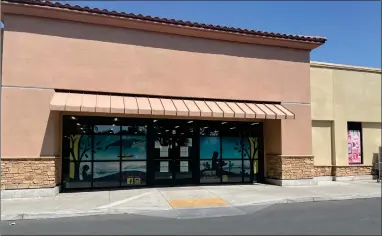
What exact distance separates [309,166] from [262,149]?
6.74 feet

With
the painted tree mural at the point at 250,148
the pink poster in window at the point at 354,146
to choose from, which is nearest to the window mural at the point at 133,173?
the painted tree mural at the point at 250,148

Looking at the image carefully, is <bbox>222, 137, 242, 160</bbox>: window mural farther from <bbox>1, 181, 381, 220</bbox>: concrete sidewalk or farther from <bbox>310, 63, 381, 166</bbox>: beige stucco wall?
<bbox>310, 63, 381, 166</bbox>: beige stucco wall

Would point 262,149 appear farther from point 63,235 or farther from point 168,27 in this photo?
point 63,235

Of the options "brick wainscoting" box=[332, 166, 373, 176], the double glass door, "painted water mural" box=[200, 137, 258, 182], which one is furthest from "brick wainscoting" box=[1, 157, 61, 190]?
"brick wainscoting" box=[332, 166, 373, 176]

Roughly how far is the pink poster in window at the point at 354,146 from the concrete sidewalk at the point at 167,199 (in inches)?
123

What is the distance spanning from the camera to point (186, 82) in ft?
45.9

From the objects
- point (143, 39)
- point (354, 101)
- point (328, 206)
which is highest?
point (143, 39)

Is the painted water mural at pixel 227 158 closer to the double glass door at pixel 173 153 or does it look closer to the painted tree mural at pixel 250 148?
the painted tree mural at pixel 250 148

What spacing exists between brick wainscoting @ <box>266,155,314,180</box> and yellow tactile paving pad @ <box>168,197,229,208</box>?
4.20 m

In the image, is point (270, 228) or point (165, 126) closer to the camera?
point (270, 228)

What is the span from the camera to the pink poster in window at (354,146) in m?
17.7

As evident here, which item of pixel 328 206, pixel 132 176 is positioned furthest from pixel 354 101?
pixel 132 176

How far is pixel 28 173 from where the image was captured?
1193cm

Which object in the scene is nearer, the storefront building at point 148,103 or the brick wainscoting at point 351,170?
the storefront building at point 148,103
